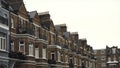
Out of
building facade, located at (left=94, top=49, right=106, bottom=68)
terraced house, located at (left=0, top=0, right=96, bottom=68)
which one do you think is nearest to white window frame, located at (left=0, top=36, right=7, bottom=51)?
terraced house, located at (left=0, top=0, right=96, bottom=68)

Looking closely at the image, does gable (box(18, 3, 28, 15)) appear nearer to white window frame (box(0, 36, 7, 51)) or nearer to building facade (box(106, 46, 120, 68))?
white window frame (box(0, 36, 7, 51))

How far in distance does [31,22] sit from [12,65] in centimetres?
1093

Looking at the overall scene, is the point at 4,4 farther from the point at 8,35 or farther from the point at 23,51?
the point at 23,51

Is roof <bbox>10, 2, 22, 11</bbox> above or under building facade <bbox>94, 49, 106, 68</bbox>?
above

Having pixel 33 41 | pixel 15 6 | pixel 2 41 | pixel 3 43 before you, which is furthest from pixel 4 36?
pixel 15 6

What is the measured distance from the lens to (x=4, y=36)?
110ft

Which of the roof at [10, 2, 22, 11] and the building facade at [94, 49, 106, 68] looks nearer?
the roof at [10, 2, 22, 11]

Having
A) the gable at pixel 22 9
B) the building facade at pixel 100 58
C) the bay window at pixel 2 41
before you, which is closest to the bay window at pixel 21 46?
the gable at pixel 22 9

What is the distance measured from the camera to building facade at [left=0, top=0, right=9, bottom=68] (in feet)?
107

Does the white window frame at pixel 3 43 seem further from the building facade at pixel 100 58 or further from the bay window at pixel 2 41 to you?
the building facade at pixel 100 58

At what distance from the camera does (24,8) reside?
41750 mm

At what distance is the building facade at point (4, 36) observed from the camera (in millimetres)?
32719

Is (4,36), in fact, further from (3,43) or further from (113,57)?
(113,57)

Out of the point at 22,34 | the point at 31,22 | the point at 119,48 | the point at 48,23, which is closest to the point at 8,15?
the point at 22,34
